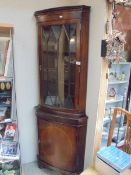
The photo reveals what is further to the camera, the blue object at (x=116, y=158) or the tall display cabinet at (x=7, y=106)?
the tall display cabinet at (x=7, y=106)

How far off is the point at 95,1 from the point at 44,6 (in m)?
0.62

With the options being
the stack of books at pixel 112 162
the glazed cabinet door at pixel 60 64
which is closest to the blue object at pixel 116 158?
the stack of books at pixel 112 162

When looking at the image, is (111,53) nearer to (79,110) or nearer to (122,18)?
(79,110)

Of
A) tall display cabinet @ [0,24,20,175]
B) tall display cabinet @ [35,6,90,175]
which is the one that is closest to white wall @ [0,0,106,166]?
tall display cabinet @ [35,6,90,175]

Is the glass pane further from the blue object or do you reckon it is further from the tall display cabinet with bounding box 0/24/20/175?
the blue object

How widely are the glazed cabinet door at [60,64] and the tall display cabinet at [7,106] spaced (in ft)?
1.13

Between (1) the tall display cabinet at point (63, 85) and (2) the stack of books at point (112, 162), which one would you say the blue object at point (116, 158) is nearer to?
(2) the stack of books at point (112, 162)

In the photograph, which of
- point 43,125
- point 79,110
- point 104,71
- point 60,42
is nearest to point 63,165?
point 43,125

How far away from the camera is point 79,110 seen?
1.99 meters

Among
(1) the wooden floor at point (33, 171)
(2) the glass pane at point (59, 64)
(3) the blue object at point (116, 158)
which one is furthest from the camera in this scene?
(1) the wooden floor at point (33, 171)

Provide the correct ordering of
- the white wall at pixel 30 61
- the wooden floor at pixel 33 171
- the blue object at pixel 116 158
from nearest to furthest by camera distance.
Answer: the blue object at pixel 116 158, the white wall at pixel 30 61, the wooden floor at pixel 33 171

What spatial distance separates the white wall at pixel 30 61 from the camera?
5.86ft

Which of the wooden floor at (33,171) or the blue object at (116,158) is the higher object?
the blue object at (116,158)

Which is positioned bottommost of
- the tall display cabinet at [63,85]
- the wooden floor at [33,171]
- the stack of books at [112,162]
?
the wooden floor at [33,171]
